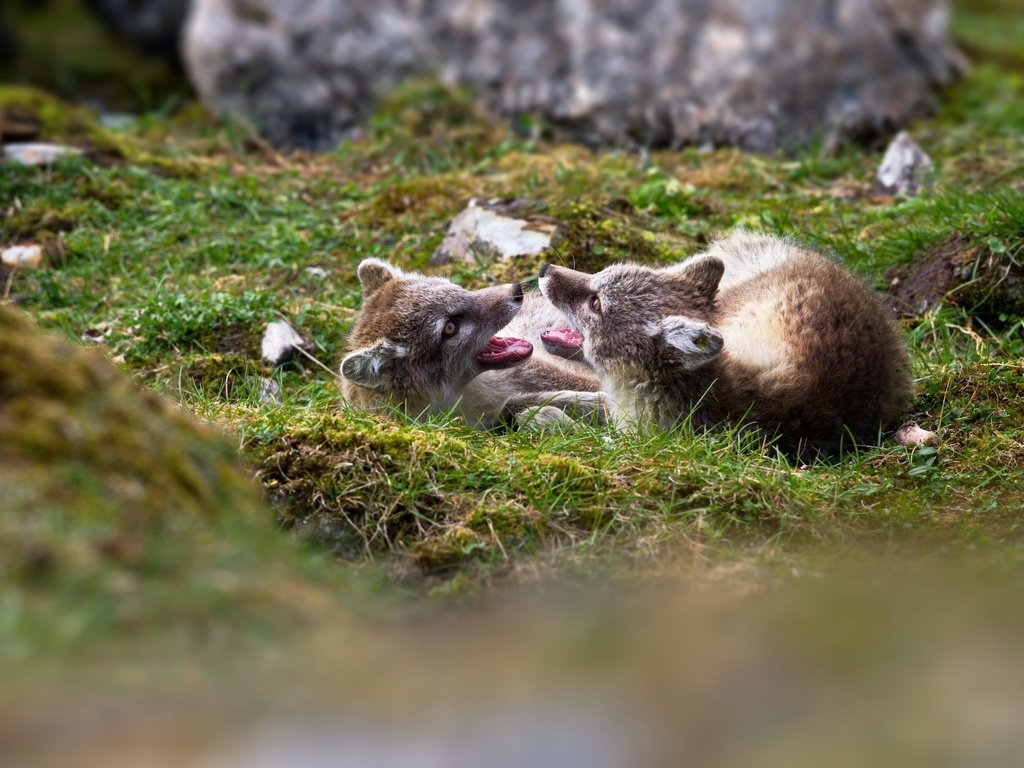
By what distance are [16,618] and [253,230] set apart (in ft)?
22.8

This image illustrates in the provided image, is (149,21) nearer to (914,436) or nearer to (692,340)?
(692,340)

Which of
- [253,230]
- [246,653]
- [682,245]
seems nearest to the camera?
[246,653]

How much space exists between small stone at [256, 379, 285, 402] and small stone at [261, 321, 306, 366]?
0.28 meters

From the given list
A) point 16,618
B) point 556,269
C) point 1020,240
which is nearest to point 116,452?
point 16,618

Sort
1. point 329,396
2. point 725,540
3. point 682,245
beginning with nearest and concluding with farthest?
1. point 725,540
2. point 329,396
3. point 682,245

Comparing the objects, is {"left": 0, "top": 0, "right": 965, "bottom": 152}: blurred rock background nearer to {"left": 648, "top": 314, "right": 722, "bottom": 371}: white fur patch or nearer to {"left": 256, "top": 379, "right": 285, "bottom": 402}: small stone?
{"left": 648, "top": 314, "right": 722, "bottom": 371}: white fur patch

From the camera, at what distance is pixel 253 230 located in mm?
9266

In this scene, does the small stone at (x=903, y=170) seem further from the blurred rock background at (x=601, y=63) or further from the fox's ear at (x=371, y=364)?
the fox's ear at (x=371, y=364)

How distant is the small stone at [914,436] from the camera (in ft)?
20.5

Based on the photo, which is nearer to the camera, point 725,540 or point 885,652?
point 885,652

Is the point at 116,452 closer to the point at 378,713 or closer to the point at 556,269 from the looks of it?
the point at 378,713

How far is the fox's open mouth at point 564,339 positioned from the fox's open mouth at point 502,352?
175mm

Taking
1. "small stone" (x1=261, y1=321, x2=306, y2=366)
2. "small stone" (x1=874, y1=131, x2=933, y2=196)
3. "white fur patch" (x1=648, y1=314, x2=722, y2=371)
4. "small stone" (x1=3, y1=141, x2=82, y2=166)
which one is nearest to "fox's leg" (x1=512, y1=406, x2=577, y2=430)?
"white fur patch" (x1=648, y1=314, x2=722, y2=371)

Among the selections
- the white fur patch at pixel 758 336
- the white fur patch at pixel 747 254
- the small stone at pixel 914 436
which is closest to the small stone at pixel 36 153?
the white fur patch at pixel 747 254
